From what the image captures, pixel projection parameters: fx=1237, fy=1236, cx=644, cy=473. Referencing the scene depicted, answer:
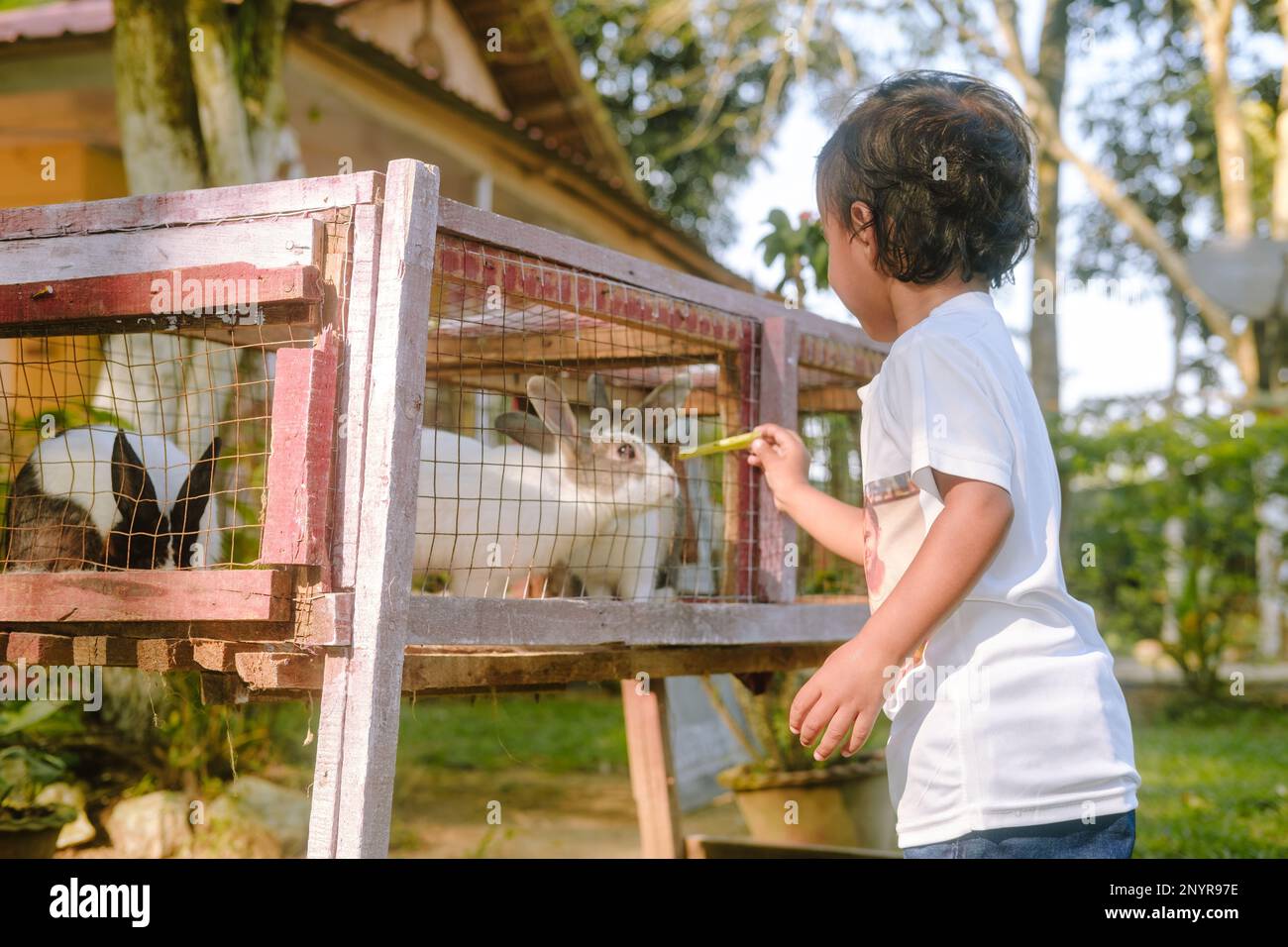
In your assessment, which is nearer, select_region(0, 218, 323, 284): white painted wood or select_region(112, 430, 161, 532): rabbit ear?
select_region(0, 218, 323, 284): white painted wood

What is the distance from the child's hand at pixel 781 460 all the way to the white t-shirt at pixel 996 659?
715 mm

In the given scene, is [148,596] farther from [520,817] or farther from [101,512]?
[520,817]

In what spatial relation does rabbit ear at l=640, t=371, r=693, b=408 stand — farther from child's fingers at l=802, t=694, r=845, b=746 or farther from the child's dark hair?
child's fingers at l=802, t=694, r=845, b=746

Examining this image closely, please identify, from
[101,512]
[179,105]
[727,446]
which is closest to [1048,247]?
[179,105]

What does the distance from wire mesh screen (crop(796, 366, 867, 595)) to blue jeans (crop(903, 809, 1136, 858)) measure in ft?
6.72

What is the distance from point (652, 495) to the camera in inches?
137

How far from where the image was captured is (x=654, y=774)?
175 inches

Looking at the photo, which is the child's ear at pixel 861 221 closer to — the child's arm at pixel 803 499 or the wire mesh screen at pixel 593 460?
the child's arm at pixel 803 499

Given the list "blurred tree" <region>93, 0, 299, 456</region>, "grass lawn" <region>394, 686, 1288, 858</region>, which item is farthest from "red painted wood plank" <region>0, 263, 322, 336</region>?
"blurred tree" <region>93, 0, 299, 456</region>

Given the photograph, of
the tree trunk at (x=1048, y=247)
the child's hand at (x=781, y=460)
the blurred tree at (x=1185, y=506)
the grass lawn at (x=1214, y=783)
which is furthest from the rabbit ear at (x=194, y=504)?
the tree trunk at (x=1048, y=247)

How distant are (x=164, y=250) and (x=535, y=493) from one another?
53.4 inches

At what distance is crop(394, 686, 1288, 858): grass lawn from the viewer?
5156 mm
